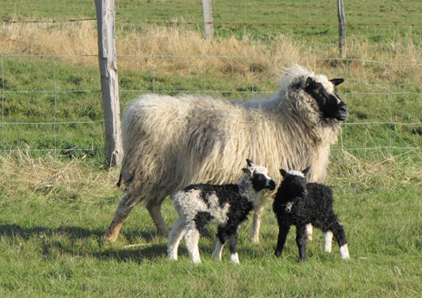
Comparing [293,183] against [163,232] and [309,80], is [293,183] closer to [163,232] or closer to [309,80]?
[309,80]

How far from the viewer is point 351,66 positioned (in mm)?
14836

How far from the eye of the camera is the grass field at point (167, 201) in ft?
19.1

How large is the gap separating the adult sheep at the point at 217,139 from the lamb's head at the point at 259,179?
0.58m

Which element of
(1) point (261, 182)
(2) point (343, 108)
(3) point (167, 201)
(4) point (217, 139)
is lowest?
(3) point (167, 201)

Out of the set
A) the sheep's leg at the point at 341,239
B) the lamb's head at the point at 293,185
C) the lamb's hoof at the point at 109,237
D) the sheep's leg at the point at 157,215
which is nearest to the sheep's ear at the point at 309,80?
the lamb's head at the point at 293,185

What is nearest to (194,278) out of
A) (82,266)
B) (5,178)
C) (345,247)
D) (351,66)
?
(82,266)

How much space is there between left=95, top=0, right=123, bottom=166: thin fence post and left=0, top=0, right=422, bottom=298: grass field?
1.84ft

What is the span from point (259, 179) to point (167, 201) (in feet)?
8.92

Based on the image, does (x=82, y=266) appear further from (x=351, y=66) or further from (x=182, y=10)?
(x=182, y=10)

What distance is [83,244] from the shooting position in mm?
7148

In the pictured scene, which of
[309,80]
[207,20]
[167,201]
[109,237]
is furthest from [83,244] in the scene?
[207,20]

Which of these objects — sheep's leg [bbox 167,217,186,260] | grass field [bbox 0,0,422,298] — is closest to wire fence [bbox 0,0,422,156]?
grass field [bbox 0,0,422,298]

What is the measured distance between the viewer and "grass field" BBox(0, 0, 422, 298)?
229 inches

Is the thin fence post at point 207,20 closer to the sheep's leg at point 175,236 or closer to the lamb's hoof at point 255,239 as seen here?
the lamb's hoof at point 255,239
